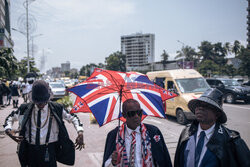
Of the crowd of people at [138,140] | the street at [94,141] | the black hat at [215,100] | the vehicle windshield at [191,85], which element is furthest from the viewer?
the vehicle windshield at [191,85]

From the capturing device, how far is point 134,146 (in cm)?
217

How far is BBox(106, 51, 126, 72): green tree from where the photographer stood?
93.1 metres

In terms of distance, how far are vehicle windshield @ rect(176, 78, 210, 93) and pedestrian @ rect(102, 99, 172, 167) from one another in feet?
22.7

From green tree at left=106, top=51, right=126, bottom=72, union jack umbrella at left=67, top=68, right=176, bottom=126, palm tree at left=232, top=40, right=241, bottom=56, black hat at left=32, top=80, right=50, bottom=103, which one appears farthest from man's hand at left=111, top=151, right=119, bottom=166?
green tree at left=106, top=51, right=126, bottom=72

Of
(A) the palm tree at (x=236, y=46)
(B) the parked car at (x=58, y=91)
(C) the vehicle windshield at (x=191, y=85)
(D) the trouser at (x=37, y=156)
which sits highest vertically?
(A) the palm tree at (x=236, y=46)

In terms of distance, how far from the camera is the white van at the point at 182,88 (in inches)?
330

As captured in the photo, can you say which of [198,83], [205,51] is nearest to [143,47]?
[205,51]

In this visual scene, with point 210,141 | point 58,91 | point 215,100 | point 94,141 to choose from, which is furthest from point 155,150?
point 58,91

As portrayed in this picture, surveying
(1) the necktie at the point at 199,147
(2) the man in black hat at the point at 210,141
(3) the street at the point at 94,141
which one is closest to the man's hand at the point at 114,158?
(2) the man in black hat at the point at 210,141

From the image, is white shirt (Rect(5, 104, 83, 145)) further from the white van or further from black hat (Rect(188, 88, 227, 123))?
Answer: the white van

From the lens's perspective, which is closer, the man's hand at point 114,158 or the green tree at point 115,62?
the man's hand at point 114,158

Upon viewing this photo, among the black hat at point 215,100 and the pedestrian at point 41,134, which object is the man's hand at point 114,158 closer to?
the pedestrian at point 41,134

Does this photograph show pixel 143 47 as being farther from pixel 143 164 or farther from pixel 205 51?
pixel 143 164

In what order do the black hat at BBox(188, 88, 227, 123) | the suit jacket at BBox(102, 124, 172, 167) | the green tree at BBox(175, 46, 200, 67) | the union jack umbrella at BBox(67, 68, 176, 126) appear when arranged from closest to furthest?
the black hat at BBox(188, 88, 227, 123)
the suit jacket at BBox(102, 124, 172, 167)
the union jack umbrella at BBox(67, 68, 176, 126)
the green tree at BBox(175, 46, 200, 67)
